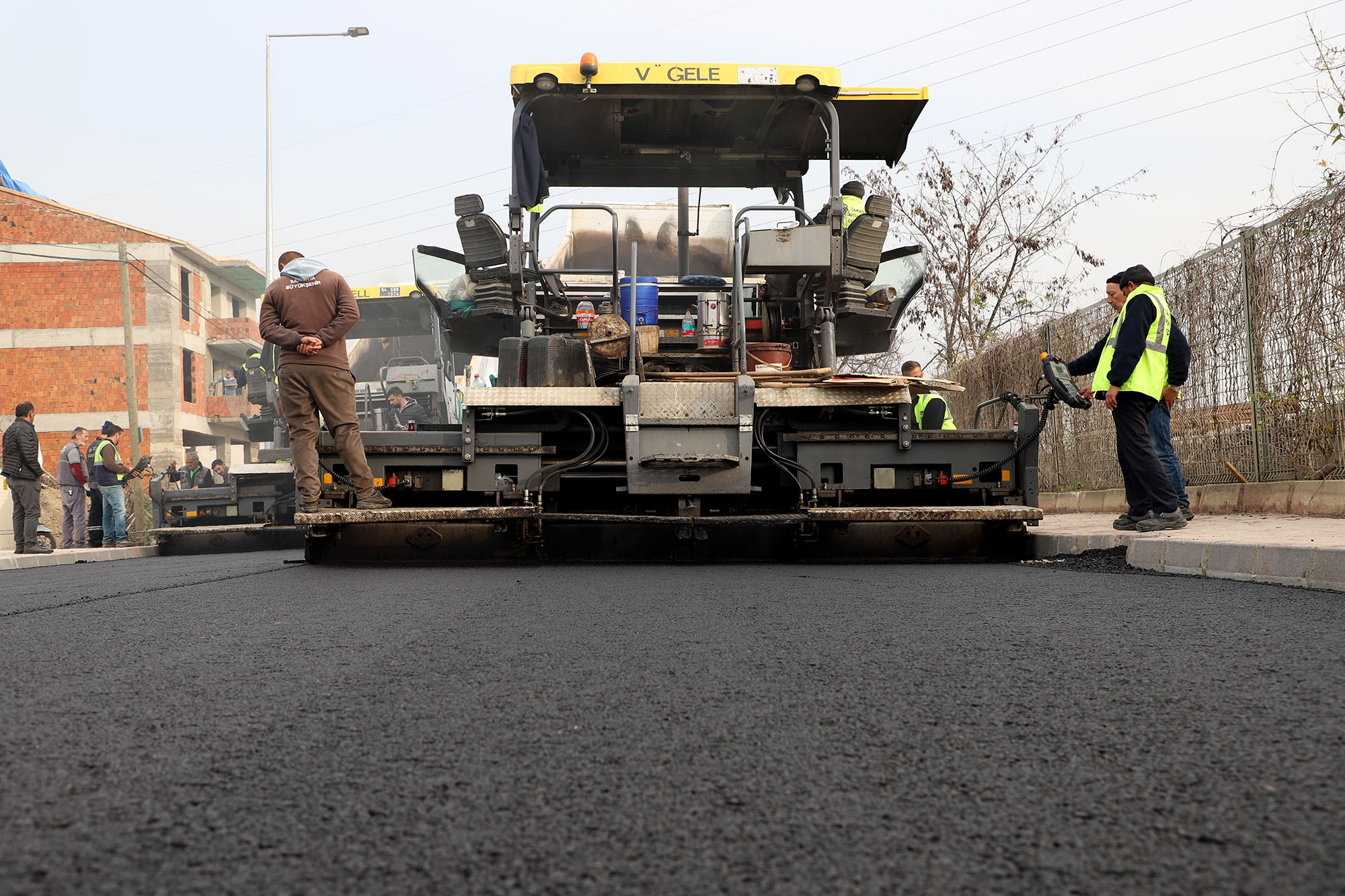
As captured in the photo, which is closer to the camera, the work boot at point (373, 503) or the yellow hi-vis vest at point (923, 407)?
the work boot at point (373, 503)

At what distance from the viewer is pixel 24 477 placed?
11633 millimetres

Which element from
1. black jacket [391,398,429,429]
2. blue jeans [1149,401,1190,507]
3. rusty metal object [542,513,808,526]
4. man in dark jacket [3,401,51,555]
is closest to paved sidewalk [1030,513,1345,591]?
blue jeans [1149,401,1190,507]

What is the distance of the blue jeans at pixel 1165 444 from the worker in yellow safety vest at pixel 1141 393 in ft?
0.92

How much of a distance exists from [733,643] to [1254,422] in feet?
20.4

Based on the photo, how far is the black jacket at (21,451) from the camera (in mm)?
11430

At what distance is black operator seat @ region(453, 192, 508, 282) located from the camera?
6781 millimetres

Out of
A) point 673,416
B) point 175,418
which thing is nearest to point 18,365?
point 175,418

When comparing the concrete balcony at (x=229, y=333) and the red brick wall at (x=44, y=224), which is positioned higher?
the red brick wall at (x=44, y=224)

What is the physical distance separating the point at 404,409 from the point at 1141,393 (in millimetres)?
9228

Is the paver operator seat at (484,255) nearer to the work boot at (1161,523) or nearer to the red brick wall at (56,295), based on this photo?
the work boot at (1161,523)

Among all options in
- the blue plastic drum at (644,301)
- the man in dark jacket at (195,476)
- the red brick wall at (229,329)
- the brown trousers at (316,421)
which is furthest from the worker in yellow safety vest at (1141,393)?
the red brick wall at (229,329)

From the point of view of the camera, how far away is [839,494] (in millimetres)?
6203

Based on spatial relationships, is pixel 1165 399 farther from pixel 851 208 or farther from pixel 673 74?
pixel 673 74

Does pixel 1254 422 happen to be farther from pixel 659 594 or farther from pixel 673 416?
pixel 659 594
